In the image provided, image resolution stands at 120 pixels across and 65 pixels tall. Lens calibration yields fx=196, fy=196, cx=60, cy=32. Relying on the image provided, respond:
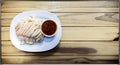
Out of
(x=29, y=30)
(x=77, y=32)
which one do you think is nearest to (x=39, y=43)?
(x=29, y=30)

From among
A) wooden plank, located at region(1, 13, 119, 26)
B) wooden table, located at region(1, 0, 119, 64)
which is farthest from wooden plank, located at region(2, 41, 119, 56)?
wooden plank, located at region(1, 13, 119, 26)

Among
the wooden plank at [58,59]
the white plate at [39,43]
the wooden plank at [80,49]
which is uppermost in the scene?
the white plate at [39,43]

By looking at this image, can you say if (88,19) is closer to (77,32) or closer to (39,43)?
(77,32)

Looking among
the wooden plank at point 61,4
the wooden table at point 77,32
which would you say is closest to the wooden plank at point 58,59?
the wooden table at point 77,32

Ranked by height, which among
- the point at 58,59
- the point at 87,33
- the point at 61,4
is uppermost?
the point at 61,4

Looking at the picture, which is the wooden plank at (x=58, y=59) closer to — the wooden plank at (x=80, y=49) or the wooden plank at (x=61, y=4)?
the wooden plank at (x=80, y=49)

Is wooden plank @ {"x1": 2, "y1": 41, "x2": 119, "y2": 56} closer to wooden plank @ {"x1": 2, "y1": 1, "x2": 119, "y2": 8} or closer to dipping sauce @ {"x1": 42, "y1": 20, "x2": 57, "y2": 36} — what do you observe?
dipping sauce @ {"x1": 42, "y1": 20, "x2": 57, "y2": 36}
